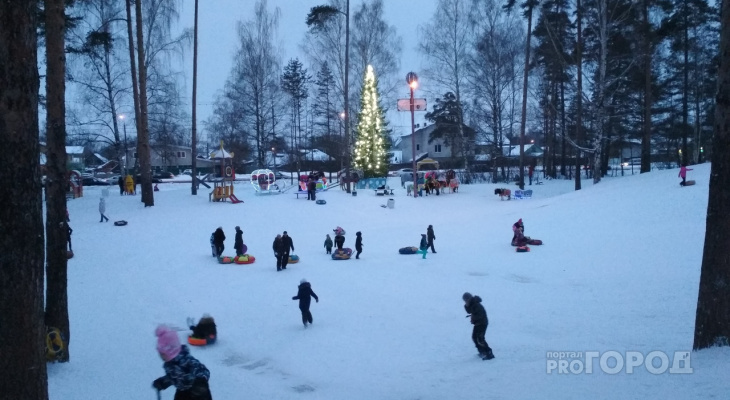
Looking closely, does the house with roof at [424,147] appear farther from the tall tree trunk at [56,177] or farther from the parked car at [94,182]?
the tall tree trunk at [56,177]

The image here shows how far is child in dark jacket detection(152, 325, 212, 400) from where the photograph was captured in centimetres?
481

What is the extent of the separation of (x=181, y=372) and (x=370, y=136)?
34405 millimetres

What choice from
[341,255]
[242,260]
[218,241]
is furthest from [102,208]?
[341,255]

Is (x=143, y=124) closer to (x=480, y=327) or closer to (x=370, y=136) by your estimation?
(x=370, y=136)

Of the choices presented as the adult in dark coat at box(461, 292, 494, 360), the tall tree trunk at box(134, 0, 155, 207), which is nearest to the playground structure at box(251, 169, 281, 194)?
the tall tree trunk at box(134, 0, 155, 207)

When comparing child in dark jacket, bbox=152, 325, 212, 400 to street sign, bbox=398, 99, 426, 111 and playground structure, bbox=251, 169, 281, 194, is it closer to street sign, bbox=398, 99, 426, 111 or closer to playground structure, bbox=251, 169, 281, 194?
street sign, bbox=398, 99, 426, 111

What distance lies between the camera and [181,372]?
Result: 15.8 ft

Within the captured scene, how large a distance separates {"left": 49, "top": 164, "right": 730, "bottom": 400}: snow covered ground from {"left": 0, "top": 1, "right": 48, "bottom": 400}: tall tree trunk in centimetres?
306

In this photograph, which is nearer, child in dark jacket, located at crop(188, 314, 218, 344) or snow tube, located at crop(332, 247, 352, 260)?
child in dark jacket, located at crop(188, 314, 218, 344)

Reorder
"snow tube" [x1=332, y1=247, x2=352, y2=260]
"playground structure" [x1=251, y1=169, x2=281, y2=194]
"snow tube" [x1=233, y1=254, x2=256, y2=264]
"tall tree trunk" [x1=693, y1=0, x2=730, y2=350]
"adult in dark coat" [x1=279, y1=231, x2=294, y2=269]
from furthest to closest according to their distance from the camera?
"playground structure" [x1=251, y1=169, x2=281, y2=194] → "snow tube" [x1=332, y1=247, x2=352, y2=260] → "snow tube" [x1=233, y1=254, x2=256, y2=264] → "adult in dark coat" [x1=279, y1=231, x2=294, y2=269] → "tall tree trunk" [x1=693, y1=0, x2=730, y2=350]

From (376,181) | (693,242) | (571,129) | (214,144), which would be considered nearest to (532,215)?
(693,242)

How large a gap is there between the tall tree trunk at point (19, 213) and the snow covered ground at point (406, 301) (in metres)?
3.06

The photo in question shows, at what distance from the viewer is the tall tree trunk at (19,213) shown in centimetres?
439

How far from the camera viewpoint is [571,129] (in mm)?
46000
